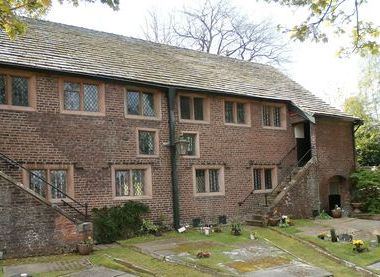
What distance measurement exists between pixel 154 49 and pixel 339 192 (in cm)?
1158

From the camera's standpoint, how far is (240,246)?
49.7 ft

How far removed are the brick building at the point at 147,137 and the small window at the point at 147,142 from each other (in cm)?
4

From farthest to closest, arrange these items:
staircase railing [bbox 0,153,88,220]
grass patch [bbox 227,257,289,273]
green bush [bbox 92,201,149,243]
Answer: green bush [bbox 92,201,149,243], staircase railing [bbox 0,153,88,220], grass patch [bbox 227,257,289,273]

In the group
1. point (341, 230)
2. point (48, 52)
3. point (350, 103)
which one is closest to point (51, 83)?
point (48, 52)

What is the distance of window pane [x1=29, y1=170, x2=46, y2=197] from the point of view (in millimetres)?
15320

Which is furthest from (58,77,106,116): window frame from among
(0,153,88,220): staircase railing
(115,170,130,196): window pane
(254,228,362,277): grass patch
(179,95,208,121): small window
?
(254,228,362,277): grass patch

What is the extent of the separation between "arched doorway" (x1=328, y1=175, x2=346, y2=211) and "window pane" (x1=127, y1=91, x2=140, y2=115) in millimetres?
10749

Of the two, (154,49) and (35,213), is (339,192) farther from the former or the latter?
(35,213)

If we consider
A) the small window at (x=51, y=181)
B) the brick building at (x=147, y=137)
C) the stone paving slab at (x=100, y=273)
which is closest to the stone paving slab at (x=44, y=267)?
the stone paving slab at (x=100, y=273)

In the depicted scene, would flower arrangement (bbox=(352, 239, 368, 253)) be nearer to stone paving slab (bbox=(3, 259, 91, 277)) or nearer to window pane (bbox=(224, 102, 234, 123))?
stone paving slab (bbox=(3, 259, 91, 277))

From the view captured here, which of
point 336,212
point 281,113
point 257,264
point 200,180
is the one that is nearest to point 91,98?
point 200,180

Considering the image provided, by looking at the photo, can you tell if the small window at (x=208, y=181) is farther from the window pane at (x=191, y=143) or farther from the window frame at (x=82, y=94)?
the window frame at (x=82, y=94)

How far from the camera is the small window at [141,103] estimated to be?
18156mm

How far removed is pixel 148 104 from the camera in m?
18.7
